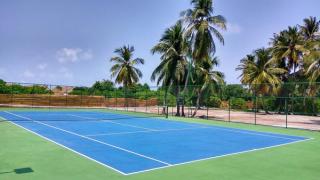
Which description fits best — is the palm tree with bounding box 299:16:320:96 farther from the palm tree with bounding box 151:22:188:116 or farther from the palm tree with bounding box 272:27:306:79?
the palm tree with bounding box 151:22:188:116

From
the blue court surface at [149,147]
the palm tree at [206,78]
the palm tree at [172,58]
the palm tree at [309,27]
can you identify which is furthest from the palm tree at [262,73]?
the blue court surface at [149,147]

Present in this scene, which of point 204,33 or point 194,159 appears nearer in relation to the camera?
point 194,159

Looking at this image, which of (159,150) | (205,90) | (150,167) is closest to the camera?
(150,167)

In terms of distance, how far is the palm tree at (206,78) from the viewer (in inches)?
1142

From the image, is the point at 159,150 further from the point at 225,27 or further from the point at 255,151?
the point at 225,27

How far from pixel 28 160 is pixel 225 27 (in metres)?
21.4

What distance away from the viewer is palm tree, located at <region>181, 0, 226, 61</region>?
27.0 m

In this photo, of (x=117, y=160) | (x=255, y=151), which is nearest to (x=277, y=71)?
(x=255, y=151)

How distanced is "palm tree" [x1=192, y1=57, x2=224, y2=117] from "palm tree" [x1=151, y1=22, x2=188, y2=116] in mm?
1899

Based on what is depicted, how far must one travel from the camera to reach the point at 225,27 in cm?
2648

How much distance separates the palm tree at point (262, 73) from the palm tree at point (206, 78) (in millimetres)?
8296

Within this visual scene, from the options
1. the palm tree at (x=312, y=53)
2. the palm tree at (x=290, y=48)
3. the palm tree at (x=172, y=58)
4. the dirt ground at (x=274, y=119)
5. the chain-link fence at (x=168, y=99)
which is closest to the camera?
the dirt ground at (x=274, y=119)

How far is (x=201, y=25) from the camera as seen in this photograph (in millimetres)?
26688

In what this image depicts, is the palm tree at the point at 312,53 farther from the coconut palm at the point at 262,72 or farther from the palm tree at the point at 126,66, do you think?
the palm tree at the point at 126,66
